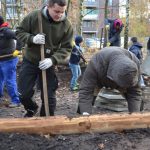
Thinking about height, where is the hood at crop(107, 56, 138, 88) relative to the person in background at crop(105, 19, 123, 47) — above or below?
above

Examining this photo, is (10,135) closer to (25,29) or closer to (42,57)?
(42,57)

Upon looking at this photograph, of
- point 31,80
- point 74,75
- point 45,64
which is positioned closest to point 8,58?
point 31,80

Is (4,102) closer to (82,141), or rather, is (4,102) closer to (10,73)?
(10,73)

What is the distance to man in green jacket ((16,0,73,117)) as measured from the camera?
196 inches

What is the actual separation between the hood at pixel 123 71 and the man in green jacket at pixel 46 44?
3.51 ft

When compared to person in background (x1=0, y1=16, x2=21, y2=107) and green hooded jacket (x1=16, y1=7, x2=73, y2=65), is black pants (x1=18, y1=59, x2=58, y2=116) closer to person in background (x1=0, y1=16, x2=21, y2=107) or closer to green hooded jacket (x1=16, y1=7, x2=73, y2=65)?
green hooded jacket (x1=16, y1=7, x2=73, y2=65)

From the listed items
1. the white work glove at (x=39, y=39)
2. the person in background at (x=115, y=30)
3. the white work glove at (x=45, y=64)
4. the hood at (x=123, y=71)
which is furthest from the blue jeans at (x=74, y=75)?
the hood at (x=123, y=71)

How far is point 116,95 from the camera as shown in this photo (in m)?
7.27

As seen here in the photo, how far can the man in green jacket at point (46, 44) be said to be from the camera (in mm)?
4969

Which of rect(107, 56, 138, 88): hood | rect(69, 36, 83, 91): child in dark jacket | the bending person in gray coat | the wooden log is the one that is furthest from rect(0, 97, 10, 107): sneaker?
rect(107, 56, 138, 88): hood

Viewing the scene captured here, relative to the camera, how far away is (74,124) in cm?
421

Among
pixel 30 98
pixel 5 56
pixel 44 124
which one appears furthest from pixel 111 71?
pixel 5 56

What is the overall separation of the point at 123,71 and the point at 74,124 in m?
0.81

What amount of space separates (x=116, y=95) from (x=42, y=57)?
264 centimetres
